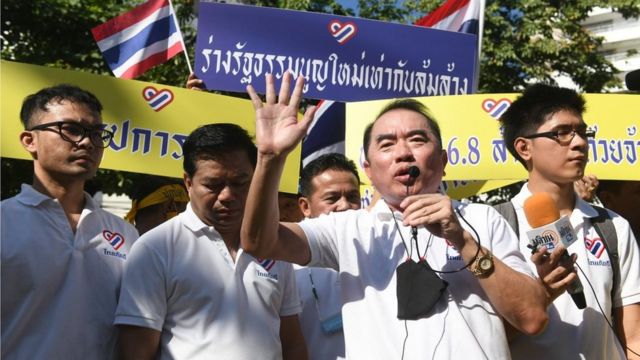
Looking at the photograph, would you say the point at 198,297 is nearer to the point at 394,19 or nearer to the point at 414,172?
the point at 414,172

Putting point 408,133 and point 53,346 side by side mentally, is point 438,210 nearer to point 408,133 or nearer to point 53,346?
point 408,133

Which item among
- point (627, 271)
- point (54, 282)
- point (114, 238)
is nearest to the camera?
point (54, 282)

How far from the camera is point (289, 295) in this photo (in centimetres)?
345

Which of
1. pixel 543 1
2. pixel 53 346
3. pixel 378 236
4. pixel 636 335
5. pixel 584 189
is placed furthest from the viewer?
pixel 543 1

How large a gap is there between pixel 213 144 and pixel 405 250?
3.61 feet

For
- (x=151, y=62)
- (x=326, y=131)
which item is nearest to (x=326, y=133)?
(x=326, y=131)

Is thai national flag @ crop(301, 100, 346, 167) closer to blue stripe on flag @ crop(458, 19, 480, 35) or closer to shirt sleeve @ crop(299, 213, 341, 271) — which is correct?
blue stripe on flag @ crop(458, 19, 480, 35)

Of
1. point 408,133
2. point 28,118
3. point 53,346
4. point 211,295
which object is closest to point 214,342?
point 211,295

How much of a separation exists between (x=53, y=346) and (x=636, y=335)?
2350 millimetres

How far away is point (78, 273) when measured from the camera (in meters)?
3.08

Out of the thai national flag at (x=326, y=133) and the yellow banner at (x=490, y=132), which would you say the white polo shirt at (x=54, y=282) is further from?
the thai national flag at (x=326, y=133)

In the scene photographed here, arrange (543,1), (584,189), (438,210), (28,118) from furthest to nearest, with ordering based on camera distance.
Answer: (543,1)
(584,189)
(28,118)
(438,210)

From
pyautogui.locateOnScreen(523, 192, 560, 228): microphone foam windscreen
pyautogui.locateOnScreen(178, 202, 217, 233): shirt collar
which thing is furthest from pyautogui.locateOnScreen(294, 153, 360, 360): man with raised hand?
pyautogui.locateOnScreen(523, 192, 560, 228): microphone foam windscreen

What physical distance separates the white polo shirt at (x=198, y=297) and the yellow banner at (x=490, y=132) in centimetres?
179
